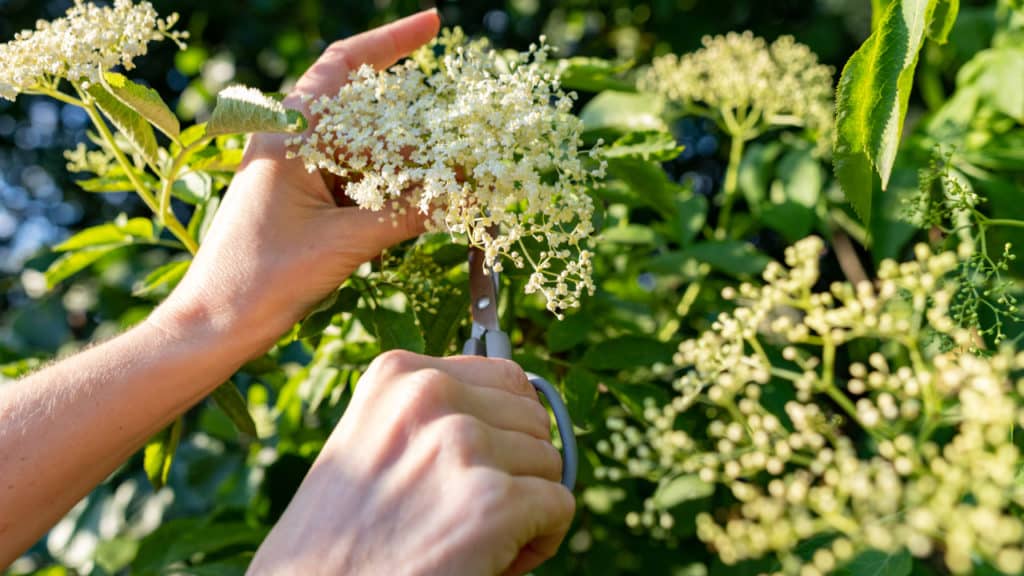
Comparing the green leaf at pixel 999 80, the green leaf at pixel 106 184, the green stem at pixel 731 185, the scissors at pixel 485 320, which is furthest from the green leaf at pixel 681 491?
the green leaf at pixel 106 184

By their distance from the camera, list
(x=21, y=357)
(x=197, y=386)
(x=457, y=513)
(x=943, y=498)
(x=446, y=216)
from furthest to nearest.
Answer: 1. (x=21, y=357)
2. (x=197, y=386)
3. (x=446, y=216)
4. (x=457, y=513)
5. (x=943, y=498)

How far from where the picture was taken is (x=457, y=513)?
72 centimetres

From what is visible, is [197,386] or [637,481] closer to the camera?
[197,386]

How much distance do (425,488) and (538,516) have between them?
10cm

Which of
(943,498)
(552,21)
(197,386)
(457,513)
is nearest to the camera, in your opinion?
(943,498)

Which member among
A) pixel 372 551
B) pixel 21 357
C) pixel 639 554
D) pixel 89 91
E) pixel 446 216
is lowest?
pixel 639 554

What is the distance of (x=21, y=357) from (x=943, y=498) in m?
1.56

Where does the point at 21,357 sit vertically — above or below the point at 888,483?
below

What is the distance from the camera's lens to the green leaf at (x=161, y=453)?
1299 millimetres

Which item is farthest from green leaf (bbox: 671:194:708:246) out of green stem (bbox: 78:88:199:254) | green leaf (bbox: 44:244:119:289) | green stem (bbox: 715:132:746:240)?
green leaf (bbox: 44:244:119:289)

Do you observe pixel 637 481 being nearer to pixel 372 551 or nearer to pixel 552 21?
pixel 372 551

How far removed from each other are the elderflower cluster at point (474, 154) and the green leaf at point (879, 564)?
15.5 inches

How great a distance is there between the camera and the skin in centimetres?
74

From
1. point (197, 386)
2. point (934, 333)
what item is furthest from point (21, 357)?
point (934, 333)
